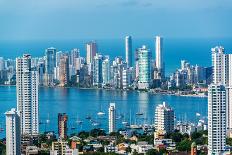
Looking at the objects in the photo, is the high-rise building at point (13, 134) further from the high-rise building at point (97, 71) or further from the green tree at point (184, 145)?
the high-rise building at point (97, 71)

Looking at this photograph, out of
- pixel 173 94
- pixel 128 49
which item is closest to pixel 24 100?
pixel 173 94

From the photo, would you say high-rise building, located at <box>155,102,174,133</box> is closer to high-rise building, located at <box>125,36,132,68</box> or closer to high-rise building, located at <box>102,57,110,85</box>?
high-rise building, located at <box>102,57,110,85</box>

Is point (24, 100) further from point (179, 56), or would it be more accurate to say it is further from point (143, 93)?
point (179, 56)

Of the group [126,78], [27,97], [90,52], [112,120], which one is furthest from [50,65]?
[27,97]

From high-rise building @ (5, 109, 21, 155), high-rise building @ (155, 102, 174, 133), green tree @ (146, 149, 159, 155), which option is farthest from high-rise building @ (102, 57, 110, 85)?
high-rise building @ (5, 109, 21, 155)

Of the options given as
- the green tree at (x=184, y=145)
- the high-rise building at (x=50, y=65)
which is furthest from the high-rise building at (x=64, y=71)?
the green tree at (x=184, y=145)
